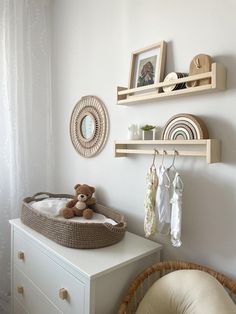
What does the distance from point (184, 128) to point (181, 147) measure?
0.43 feet

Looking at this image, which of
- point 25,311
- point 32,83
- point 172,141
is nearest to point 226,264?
point 172,141

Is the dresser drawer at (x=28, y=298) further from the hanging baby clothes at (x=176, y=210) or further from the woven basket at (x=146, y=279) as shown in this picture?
the hanging baby clothes at (x=176, y=210)

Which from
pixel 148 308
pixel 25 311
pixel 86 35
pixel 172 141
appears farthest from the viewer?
pixel 86 35

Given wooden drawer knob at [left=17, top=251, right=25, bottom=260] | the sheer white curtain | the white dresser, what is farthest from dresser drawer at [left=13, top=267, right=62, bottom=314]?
the sheer white curtain

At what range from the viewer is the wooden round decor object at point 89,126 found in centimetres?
187

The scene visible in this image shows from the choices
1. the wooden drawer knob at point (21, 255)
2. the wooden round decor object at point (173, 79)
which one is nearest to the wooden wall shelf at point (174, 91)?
the wooden round decor object at point (173, 79)

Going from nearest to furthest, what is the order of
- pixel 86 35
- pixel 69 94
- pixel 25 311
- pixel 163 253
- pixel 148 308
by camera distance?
1. pixel 148 308
2. pixel 163 253
3. pixel 25 311
4. pixel 86 35
5. pixel 69 94

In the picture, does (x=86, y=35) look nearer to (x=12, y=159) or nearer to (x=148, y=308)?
(x=12, y=159)

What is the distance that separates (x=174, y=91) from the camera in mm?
1287

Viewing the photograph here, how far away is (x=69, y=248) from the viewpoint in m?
1.38

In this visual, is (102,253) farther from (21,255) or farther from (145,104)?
(145,104)

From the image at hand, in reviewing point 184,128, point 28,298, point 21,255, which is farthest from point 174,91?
point 28,298

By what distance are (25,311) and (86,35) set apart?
2031 millimetres

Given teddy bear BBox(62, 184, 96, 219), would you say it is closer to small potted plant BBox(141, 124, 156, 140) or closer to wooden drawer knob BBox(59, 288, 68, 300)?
wooden drawer knob BBox(59, 288, 68, 300)
